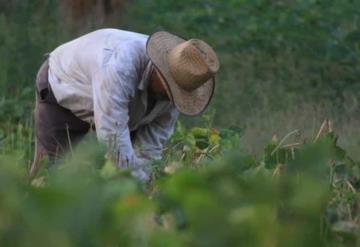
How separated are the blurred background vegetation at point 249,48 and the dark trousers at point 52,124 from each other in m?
2.09

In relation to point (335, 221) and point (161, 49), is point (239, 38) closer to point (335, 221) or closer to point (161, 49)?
point (161, 49)

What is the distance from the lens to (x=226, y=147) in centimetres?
580

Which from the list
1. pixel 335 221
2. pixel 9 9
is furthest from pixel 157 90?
pixel 9 9

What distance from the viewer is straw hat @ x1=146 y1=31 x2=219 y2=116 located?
22.5ft

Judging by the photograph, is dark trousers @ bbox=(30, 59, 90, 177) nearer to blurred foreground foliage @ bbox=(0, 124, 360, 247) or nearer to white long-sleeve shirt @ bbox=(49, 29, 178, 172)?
white long-sleeve shirt @ bbox=(49, 29, 178, 172)

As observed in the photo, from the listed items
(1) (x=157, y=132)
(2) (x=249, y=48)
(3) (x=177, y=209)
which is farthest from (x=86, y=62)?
(2) (x=249, y=48)

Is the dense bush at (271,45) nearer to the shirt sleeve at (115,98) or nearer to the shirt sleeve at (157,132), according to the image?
the shirt sleeve at (157,132)

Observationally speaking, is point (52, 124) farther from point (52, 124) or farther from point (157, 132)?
point (157, 132)

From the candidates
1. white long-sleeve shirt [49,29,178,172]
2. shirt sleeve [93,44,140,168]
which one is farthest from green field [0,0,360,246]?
shirt sleeve [93,44,140,168]

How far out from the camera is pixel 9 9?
44.1 feet

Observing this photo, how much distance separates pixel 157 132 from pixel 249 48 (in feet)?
21.8

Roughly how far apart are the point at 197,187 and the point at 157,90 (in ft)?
15.2

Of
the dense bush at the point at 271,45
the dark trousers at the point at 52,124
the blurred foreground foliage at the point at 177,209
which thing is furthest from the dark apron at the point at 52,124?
the blurred foreground foliage at the point at 177,209

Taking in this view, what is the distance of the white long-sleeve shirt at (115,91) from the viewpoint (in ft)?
21.6
